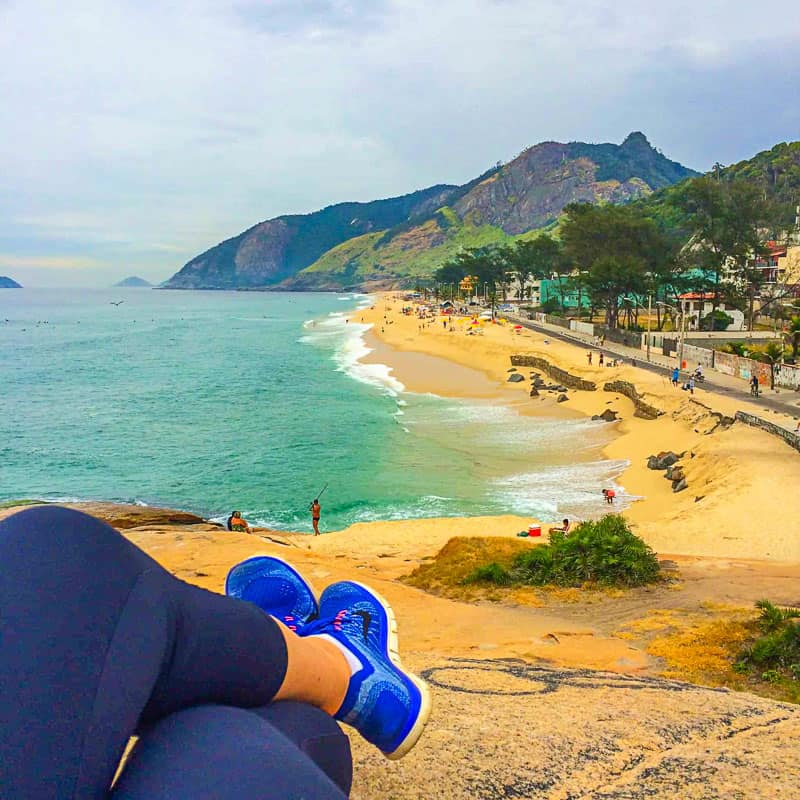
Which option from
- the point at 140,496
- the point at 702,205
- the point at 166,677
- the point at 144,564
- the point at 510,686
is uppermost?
the point at 702,205

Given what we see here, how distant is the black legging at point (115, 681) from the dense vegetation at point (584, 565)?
8297 millimetres

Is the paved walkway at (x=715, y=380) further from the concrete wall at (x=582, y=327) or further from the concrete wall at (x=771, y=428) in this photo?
the concrete wall at (x=582, y=327)

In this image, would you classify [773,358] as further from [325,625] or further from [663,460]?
[325,625]

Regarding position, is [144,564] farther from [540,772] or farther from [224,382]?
[224,382]

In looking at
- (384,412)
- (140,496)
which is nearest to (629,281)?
(384,412)

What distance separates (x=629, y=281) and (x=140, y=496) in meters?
36.3

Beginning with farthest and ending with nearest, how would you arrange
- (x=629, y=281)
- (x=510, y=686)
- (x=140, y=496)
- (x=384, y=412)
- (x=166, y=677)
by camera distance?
(x=629, y=281)
(x=384, y=412)
(x=140, y=496)
(x=510, y=686)
(x=166, y=677)

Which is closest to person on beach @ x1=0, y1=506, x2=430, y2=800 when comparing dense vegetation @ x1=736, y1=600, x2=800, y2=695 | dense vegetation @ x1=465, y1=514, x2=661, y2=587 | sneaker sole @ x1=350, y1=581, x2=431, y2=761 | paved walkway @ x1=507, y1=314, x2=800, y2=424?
sneaker sole @ x1=350, y1=581, x2=431, y2=761

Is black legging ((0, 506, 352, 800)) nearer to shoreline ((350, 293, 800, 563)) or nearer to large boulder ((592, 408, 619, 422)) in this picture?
shoreline ((350, 293, 800, 563))

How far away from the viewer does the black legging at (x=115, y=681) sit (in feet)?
4.72

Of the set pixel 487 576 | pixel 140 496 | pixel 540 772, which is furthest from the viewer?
pixel 140 496

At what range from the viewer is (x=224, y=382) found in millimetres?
43469

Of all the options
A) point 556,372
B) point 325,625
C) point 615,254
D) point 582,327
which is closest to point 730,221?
point 615,254

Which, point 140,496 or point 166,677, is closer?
point 166,677
